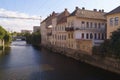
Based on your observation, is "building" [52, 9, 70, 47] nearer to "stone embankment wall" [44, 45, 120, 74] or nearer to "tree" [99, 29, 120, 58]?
"stone embankment wall" [44, 45, 120, 74]

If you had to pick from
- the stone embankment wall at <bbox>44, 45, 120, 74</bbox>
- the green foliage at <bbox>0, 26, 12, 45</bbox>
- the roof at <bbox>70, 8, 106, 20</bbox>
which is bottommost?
the stone embankment wall at <bbox>44, 45, 120, 74</bbox>

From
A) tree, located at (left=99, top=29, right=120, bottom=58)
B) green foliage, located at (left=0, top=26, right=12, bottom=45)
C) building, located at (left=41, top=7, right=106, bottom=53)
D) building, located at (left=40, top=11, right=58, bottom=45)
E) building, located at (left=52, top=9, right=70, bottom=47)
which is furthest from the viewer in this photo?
building, located at (left=40, top=11, right=58, bottom=45)

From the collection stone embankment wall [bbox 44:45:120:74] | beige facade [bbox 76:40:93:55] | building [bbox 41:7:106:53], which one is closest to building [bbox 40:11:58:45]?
building [bbox 41:7:106:53]

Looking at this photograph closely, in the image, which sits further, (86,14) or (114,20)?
(86,14)

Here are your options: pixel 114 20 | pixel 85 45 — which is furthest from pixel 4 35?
pixel 114 20

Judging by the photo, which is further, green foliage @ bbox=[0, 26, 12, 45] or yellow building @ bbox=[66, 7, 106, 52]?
green foliage @ bbox=[0, 26, 12, 45]

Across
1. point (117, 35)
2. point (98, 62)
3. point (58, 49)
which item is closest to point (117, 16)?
point (117, 35)

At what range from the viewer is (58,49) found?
52.8 meters

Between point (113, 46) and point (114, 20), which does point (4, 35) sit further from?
point (113, 46)

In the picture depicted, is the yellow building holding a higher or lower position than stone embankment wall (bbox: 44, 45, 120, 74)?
higher

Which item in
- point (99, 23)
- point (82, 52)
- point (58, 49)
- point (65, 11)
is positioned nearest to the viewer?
point (82, 52)

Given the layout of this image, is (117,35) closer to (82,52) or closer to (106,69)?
(106,69)

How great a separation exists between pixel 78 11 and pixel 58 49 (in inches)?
537

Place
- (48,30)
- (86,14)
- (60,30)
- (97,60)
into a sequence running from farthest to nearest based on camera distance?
1. (48,30)
2. (60,30)
3. (86,14)
4. (97,60)
